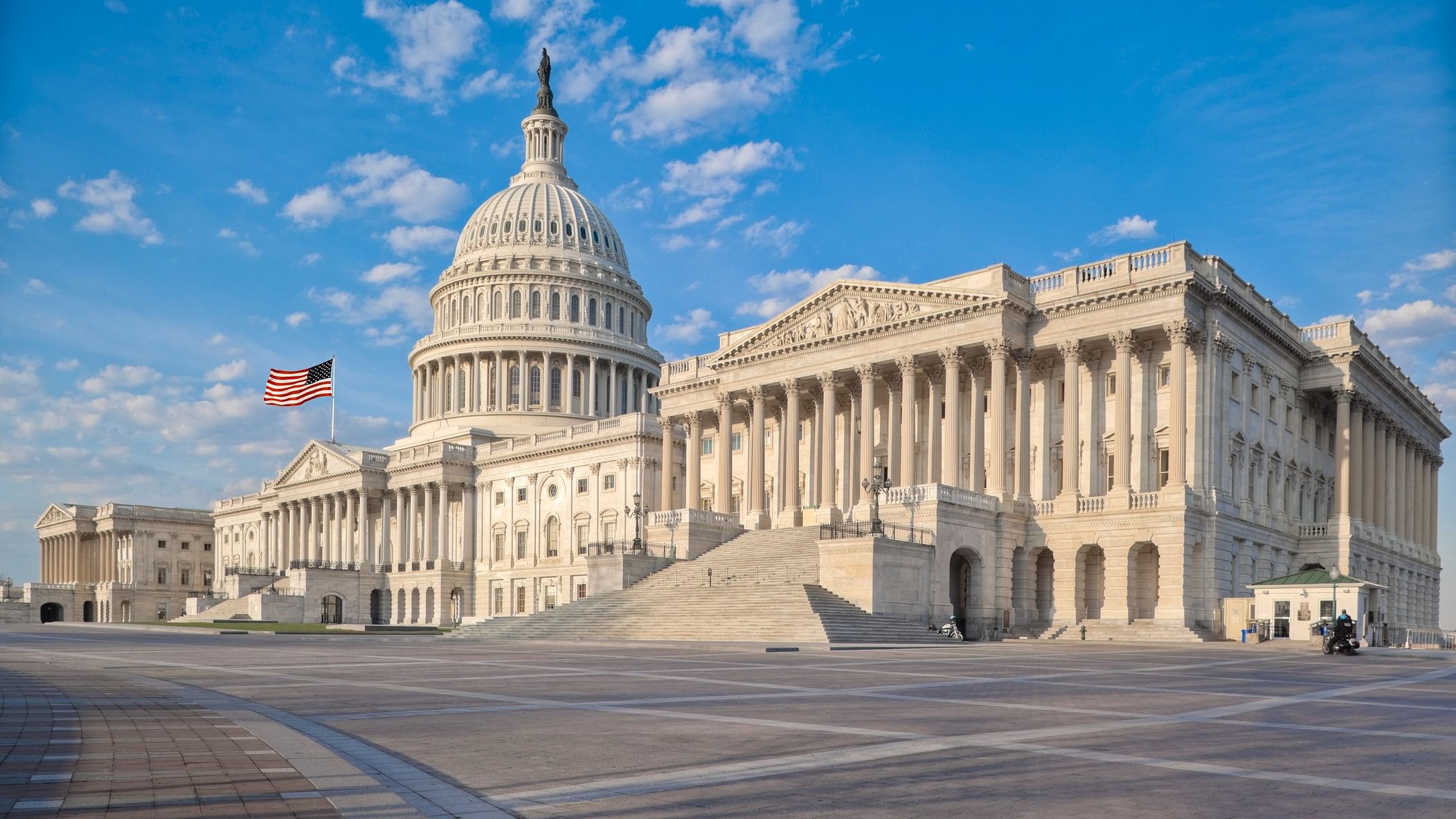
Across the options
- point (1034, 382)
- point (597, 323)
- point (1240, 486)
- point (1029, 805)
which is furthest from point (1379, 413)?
point (597, 323)

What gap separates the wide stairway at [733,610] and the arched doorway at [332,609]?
2244 inches

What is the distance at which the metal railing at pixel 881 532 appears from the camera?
183 ft

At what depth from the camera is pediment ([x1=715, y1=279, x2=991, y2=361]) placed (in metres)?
65.8

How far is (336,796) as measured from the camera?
10656 millimetres

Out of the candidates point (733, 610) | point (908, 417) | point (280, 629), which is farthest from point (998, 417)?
point (280, 629)

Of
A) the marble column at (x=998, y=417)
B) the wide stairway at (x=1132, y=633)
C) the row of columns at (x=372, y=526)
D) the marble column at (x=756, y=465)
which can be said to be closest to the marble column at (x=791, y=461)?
the marble column at (x=756, y=465)

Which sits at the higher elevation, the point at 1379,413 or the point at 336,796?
the point at 1379,413

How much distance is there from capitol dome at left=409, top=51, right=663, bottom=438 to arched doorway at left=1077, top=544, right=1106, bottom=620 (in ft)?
241

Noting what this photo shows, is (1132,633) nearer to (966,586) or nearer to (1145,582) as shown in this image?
(1145,582)

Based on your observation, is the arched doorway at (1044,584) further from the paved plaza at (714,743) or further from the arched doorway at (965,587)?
the paved plaza at (714,743)

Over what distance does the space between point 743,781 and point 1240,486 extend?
5740 centimetres

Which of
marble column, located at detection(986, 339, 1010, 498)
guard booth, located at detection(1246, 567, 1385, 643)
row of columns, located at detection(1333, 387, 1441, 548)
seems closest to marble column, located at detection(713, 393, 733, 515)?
marble column, located at detection(986, 339, 1010, 498)

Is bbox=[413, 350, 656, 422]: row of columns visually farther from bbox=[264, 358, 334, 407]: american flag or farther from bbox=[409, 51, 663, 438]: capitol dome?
bbox=[264, 358, 334, 407]: american flag

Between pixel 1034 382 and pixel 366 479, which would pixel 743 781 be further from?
pixel 366 479
